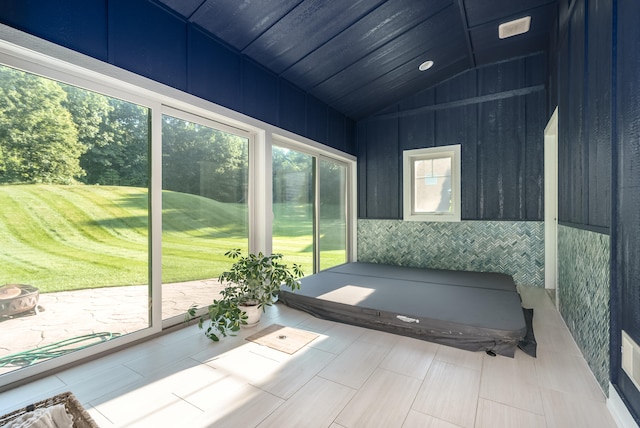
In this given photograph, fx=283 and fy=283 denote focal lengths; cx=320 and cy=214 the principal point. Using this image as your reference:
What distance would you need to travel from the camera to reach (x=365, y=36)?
303 cm

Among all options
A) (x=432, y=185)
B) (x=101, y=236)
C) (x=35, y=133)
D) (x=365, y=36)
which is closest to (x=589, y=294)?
(x=432, y=185)

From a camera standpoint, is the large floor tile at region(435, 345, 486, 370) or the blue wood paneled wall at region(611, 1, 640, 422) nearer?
the blue wood paneled wall at region(611, 1, 640, 422)

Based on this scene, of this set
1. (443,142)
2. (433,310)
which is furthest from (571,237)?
(443,142)

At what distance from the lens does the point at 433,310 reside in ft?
8.04

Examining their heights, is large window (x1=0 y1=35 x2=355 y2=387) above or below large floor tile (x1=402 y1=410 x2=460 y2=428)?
above

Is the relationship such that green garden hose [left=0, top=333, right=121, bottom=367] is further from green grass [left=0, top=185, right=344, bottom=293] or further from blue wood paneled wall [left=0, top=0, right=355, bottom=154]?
blue wood paneled wall [left=0, top=0, right=355, bottom=154]

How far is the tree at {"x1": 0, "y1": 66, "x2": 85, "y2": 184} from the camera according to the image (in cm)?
166

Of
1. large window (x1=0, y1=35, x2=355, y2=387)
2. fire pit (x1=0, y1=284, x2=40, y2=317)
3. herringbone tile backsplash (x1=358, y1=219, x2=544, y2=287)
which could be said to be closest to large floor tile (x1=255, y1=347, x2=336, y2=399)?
large window (x1=0, y1=35, x2=355, y2=387)

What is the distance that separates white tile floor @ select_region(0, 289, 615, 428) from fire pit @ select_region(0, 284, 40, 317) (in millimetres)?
451

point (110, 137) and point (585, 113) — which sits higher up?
point (585, 113)

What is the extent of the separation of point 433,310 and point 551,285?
2487 mm

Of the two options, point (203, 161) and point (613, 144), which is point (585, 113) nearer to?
point (613, 144)

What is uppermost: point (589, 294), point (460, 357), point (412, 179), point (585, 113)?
point (585, 113)

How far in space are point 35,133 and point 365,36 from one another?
2.94 metres
